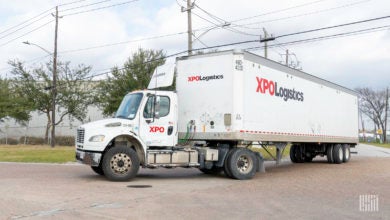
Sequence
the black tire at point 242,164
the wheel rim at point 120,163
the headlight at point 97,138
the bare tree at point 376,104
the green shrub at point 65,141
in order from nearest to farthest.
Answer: the headlight at point 97,138 < the wheel rim at point 120,163 < the black tire at point 242,164 < the green shrub at point 65,141 < the bare tree at point 376,104

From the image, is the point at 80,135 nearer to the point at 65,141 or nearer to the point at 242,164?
the point at 242,164

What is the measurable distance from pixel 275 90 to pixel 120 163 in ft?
20.5

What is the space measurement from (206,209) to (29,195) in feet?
14.6

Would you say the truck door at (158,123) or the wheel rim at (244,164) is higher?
the truck door at (158,123)

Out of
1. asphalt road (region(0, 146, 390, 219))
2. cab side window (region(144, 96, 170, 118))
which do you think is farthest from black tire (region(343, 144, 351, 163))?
cab side window (region(144, 96, 170, 118))

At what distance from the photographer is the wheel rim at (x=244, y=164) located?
15024mm

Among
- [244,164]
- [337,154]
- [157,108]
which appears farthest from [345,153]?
[157,108]

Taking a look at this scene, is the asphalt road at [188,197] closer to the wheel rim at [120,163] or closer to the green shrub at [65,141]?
the wheel rim at [120,163]

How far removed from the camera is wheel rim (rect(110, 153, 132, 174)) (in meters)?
13.5

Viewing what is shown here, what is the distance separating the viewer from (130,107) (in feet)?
46.5

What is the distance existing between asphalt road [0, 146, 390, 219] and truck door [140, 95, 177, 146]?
132 cm

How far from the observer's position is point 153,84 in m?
15.5

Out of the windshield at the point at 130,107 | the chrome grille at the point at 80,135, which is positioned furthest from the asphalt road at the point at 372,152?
the chrome grille at the point at 80,135

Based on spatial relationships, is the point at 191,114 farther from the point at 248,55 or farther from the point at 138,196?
the point at 138,196
